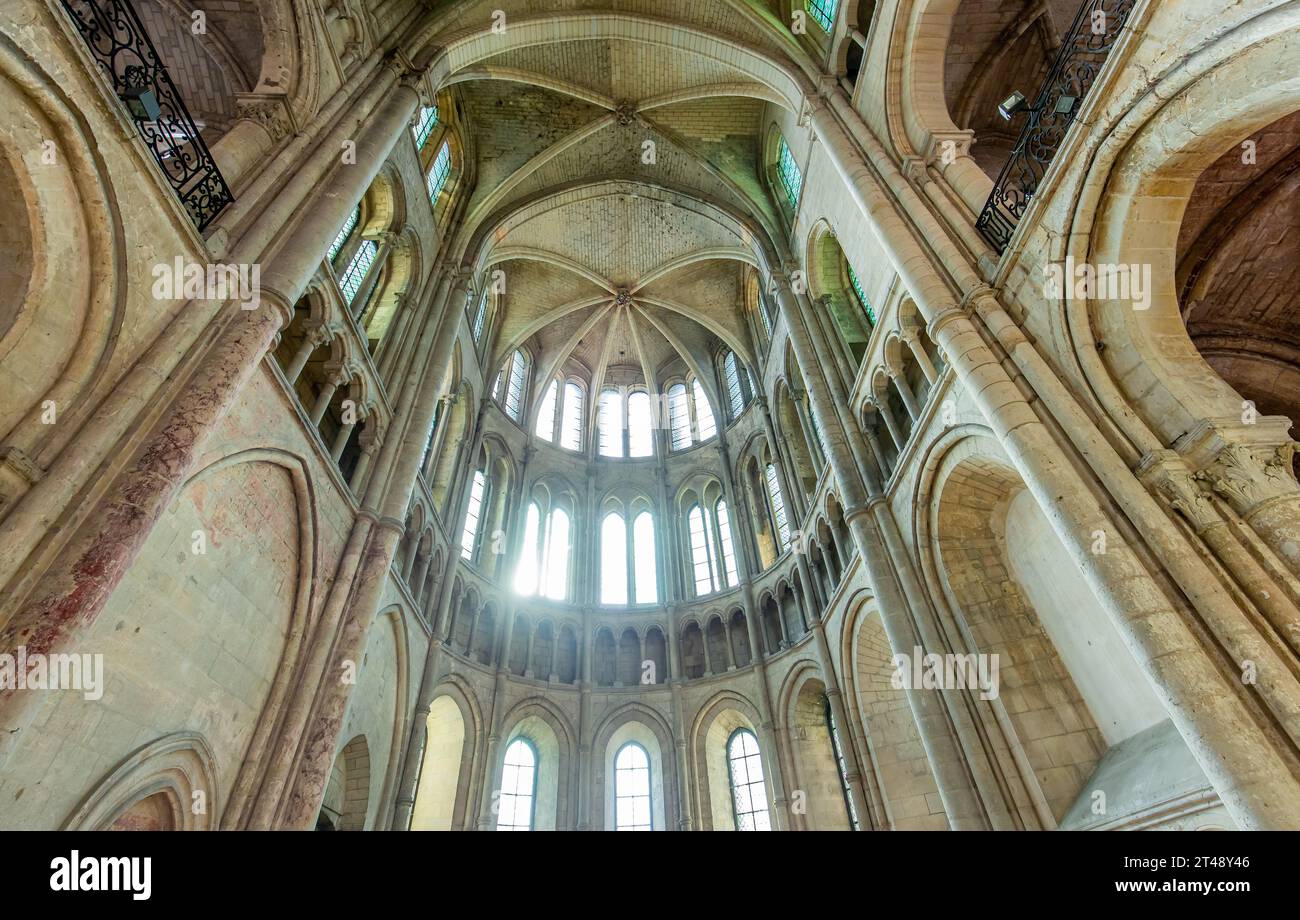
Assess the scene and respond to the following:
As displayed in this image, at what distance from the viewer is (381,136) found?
10.3 m

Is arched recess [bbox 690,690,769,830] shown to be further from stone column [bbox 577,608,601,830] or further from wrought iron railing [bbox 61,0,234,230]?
wrought iron railing [bbox 61,0,234,230]

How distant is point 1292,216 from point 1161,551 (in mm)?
6200

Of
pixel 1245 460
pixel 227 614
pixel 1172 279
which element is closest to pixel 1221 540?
pixel 1245 460

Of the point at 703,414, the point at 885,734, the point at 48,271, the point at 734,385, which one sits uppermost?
the point at 734,385

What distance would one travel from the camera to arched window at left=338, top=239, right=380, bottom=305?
11.5 metres

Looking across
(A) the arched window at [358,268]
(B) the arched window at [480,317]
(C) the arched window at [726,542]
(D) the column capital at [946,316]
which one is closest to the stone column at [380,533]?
(A) the arched window at [358,268]

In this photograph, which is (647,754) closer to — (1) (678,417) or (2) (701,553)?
(2) (701,553)

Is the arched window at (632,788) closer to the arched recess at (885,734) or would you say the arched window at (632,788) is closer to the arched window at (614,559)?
the arched window at (614,559)

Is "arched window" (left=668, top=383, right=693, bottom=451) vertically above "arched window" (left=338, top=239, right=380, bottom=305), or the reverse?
"arched window" (left=668, top=383, right=693, bottom=451)

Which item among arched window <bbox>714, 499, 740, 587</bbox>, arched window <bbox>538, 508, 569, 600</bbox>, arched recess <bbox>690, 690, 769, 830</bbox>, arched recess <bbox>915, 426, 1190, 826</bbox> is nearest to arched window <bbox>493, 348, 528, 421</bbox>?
arched window <bbox>538, 508, 569, 600</bbox>

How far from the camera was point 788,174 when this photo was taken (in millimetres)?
16969

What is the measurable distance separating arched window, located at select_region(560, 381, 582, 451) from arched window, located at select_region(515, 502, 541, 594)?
3.08 meters

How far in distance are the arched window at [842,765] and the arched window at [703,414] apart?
9808 mm

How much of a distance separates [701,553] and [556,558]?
4.55 m
